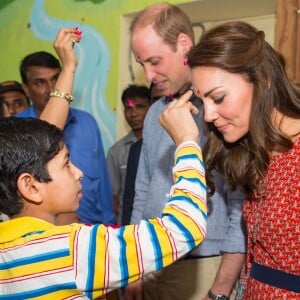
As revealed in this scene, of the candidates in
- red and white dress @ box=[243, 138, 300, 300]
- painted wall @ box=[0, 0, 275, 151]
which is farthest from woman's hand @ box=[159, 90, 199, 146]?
painted wall @ box=[0, 0, 275, 151]

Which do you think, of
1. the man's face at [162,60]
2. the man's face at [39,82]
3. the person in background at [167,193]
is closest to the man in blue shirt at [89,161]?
the man's face at [39,82]

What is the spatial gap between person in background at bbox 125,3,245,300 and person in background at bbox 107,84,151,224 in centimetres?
127

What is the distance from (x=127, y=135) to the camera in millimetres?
3062

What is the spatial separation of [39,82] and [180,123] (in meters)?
1.40

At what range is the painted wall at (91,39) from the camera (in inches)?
122

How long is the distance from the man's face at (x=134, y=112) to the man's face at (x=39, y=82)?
27.4 inches

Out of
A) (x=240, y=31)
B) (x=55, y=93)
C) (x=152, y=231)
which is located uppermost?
(x=240, y=31)

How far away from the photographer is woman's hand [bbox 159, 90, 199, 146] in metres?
1.08

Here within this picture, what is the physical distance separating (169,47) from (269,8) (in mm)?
1259

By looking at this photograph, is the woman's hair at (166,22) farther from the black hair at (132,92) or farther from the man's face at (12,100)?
the man's face at (12,100)

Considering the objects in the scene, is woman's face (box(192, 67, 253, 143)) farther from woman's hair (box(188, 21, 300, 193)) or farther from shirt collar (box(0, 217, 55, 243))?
shirt collar (box(0, 217, 55, 243))

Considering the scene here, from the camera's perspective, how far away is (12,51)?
3.68 meters

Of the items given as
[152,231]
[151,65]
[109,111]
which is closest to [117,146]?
[109,111]

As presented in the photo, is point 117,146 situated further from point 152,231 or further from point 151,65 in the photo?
point 152,231
